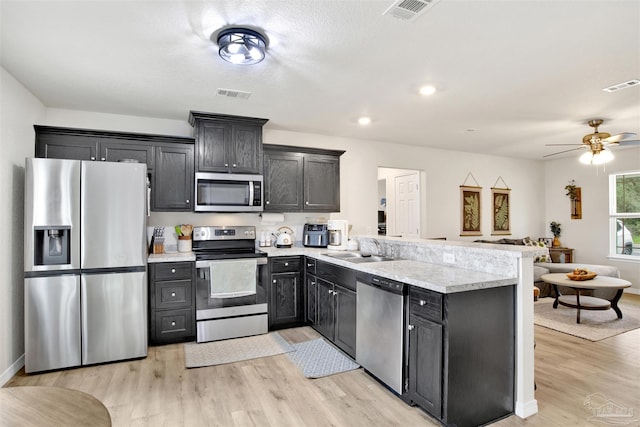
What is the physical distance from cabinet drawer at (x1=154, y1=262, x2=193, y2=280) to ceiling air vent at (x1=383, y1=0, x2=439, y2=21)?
299 centimetres

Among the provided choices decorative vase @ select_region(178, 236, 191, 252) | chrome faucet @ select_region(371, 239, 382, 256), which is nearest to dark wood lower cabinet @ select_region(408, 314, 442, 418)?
chrome faucet @ select_region(371, 239, 382, 256)

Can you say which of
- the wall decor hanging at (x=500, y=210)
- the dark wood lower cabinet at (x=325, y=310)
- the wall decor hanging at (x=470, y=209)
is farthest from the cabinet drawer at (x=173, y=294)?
the wall decor hanging at (x=500, y=210)

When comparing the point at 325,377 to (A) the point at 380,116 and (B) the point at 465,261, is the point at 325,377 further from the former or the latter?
(A) the point at 380,116

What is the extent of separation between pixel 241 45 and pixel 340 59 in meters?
0.76

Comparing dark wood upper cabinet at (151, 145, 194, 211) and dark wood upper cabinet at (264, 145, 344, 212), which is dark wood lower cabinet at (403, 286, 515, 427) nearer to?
dark wood upper cabinet at (264, 145, 344, 212)

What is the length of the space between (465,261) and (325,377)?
1.48m

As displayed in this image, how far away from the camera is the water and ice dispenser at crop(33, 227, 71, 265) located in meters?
2.97

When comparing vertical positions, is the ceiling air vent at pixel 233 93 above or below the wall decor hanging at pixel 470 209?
above

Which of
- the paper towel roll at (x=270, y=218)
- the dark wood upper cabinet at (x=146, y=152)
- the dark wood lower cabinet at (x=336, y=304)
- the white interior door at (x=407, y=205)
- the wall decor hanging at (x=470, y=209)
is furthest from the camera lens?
the wall decor hanging at (x=470, y=209)

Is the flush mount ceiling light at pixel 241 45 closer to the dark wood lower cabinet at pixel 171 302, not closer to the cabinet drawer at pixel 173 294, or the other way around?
the dark wood lower cabinet at pixel 171 302

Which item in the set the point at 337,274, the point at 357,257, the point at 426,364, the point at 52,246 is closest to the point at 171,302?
the point at 52,246

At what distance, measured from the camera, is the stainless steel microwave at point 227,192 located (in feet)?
13.0

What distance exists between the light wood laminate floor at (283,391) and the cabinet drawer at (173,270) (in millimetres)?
733

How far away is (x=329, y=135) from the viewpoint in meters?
5.12
